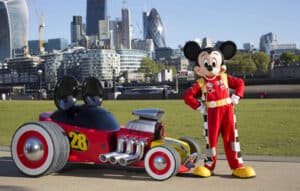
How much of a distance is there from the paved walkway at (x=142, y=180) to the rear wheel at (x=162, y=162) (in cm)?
12

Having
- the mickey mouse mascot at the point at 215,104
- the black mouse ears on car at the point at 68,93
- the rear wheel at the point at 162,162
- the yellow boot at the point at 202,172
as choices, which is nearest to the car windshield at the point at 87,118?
the black mouse ears on car at the point at 68,93

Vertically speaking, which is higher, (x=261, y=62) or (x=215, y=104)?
(x=261, y=62)

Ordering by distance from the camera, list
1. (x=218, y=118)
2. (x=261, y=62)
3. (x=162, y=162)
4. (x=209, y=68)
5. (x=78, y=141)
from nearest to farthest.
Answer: (x=162, y=162) → (x=218, y=118) → (x=209, y=68) → (x=78, y=141) → (x=261, y=62)

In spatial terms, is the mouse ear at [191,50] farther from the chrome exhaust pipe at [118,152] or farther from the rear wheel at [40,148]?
the rear wheel at [40,148]

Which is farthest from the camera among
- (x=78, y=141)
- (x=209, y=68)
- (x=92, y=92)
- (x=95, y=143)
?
(x=92, y=92)

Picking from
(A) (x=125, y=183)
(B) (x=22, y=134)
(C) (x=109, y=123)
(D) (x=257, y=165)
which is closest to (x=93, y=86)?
(C) (x=109, y=123)

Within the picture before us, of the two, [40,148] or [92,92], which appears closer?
[40,148]

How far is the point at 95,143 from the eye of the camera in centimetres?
768

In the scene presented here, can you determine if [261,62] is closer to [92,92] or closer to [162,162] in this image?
[92,92]

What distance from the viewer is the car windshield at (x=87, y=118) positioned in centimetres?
787

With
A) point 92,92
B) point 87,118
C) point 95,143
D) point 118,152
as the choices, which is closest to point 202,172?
point 118,152

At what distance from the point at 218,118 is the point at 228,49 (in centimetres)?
115

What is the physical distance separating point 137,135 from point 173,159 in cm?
81

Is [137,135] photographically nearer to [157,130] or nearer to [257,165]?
[157,130]
